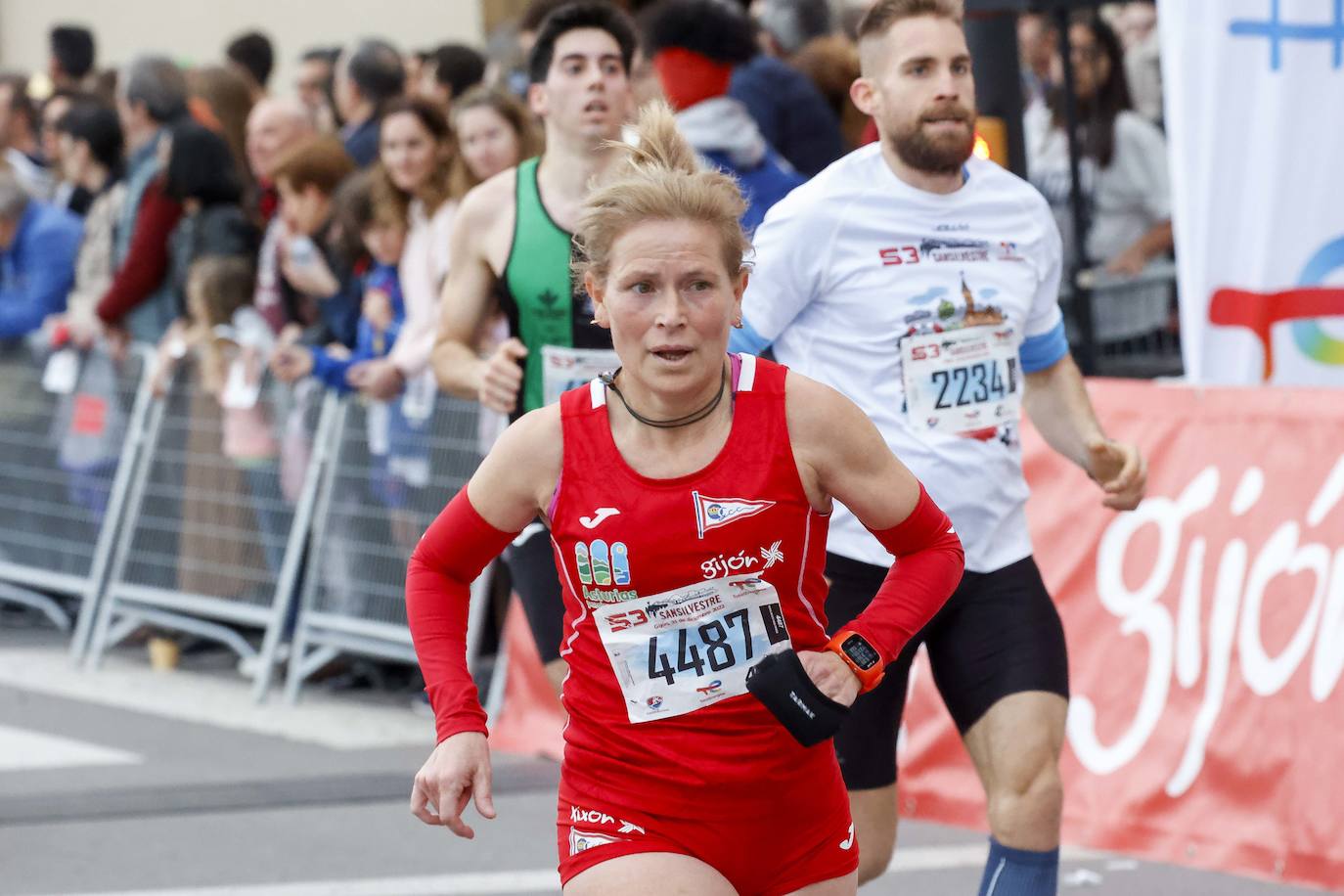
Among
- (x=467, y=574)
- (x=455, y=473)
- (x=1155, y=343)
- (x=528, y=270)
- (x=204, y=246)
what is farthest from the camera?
(x=204, y=246)

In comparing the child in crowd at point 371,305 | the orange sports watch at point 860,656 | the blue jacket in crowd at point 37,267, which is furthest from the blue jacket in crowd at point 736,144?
the orange sports watch at point 860,656

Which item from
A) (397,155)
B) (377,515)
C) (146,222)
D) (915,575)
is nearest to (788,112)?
(397,155)

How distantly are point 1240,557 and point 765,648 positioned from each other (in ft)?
10.4

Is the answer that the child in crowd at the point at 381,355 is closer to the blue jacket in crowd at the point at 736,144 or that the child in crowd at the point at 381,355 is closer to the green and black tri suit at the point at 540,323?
the blue jacket in crowd at the point at 736,144

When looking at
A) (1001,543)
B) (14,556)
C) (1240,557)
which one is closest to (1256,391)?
(1240,557)

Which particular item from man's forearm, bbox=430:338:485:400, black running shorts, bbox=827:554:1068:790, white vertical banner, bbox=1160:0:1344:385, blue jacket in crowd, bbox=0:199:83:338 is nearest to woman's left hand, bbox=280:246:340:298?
blue jacket in crowd, bbox=0:199:83:338

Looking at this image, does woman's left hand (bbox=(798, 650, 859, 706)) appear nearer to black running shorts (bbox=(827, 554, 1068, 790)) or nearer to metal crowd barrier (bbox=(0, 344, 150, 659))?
black running shorts (bbox=(827, 554, 1068, 790))

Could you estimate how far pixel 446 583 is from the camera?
153 inches

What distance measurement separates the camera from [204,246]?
10133mm

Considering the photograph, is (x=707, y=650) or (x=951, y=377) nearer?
(x=707, y=650)

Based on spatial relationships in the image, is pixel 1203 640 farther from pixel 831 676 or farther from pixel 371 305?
pixel 371 305

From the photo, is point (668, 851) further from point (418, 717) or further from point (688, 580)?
point (418, 717)

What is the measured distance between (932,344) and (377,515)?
4.46m

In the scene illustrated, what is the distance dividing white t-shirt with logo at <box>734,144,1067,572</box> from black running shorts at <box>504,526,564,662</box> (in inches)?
39.5
